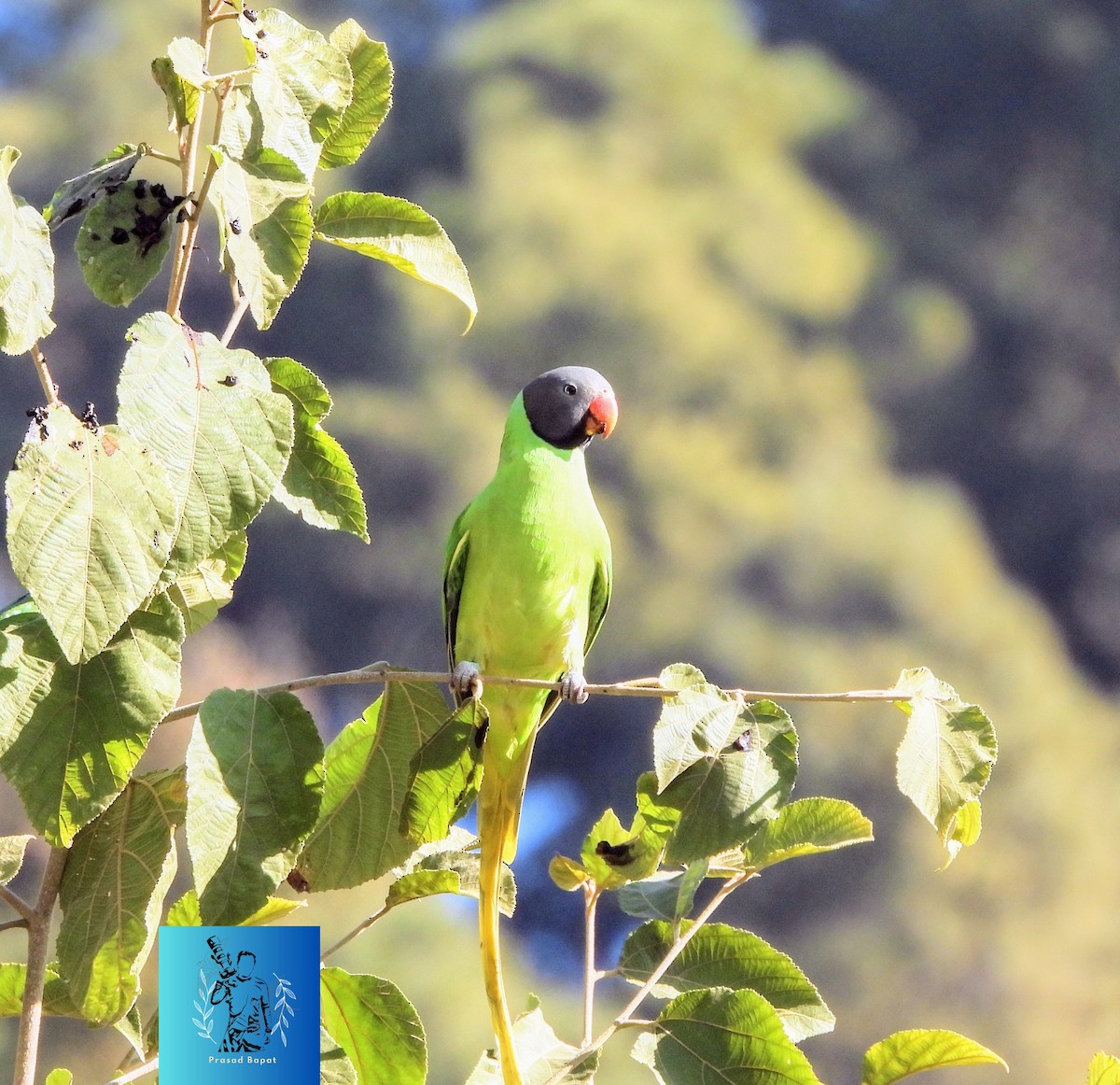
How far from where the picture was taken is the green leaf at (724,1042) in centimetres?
111

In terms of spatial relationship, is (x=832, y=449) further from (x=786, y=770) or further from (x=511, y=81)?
(x=786, y=770)

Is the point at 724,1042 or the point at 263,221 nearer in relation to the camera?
the point at 263,221

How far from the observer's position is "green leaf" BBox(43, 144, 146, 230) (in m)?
1.06

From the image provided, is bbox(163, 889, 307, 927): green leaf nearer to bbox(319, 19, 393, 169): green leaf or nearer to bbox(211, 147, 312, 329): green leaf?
bbox(211, 147, 312, 329): green leaf

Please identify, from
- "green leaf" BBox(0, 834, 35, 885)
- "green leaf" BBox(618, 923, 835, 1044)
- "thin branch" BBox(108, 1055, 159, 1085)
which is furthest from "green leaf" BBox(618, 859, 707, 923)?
"green leaf" BBox(0, 834, 35, 885)

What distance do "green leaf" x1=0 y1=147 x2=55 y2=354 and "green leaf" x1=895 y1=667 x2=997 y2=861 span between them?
0.72 m

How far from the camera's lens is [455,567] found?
1.68m

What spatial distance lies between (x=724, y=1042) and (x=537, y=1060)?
0.59 ft

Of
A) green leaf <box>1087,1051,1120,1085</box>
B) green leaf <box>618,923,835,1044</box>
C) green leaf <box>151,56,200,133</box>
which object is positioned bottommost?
green leaf <box>1087,1051,1120,1085</box>

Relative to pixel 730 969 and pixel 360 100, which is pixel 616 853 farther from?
pixel 360 100

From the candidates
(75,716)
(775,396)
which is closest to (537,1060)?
(75,716)

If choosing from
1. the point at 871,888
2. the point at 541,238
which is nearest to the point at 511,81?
the point at 541,238

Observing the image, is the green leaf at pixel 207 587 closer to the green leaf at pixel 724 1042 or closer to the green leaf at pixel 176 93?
the green leaf at pixel 176 93

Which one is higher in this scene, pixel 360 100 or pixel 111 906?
pixel 360 100
